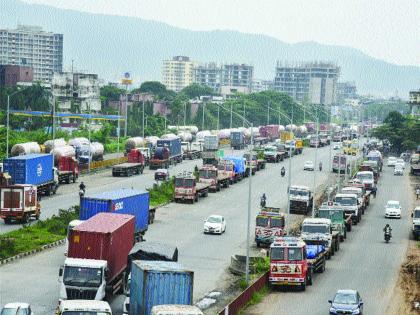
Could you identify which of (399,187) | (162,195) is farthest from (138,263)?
(399,187)

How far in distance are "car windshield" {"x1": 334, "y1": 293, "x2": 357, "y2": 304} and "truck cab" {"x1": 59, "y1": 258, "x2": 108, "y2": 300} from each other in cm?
822

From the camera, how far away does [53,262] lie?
150 ft

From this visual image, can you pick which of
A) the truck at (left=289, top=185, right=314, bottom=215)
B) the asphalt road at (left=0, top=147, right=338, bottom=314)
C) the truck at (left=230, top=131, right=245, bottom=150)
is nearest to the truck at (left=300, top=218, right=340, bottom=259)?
the asphalt road at (left=0, top=147, right=338, bottom=314)

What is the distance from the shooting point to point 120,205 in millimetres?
48750

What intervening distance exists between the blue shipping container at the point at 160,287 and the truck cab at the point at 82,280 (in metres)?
4.08

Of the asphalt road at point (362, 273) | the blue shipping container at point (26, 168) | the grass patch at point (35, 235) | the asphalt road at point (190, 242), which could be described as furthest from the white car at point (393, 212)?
the blue shipping container at point (26, 168)

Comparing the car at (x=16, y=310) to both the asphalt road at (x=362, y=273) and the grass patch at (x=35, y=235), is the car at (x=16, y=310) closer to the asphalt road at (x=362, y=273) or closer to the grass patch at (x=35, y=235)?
the asphalt road at (x=362, y=273)

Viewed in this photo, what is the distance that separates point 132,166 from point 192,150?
25926 mm

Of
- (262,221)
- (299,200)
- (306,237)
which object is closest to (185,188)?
(299,200)

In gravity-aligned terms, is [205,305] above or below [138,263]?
below

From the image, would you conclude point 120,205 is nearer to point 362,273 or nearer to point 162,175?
point 362,273

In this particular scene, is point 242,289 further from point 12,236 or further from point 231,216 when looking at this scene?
point 231,216

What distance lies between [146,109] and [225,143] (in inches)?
1795

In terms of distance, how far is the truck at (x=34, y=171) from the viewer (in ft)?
223
